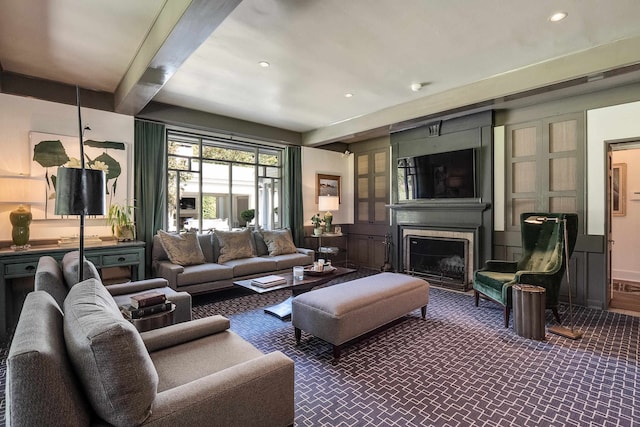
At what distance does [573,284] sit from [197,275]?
16.0 ft

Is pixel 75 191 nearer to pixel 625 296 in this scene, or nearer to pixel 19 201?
pixel 19 201

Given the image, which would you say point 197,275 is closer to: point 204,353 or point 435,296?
point 204,353

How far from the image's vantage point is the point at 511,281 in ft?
11.2

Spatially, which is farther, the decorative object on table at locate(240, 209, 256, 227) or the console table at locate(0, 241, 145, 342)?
the decorative object on table at locate(240, 209, 256, 227)

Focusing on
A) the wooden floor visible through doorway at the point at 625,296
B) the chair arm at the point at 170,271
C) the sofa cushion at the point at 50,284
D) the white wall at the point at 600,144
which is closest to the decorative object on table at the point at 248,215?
the chair arm at the point at 170,271

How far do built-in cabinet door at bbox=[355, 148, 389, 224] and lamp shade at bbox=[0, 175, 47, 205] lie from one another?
5.25 metres

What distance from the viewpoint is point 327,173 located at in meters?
6.80

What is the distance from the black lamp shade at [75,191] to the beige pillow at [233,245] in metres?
2.56

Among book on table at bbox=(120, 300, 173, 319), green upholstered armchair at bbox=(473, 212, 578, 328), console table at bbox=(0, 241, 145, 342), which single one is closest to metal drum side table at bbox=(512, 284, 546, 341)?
green upholstered armchair at bbox=(473, 212, 578, 328)

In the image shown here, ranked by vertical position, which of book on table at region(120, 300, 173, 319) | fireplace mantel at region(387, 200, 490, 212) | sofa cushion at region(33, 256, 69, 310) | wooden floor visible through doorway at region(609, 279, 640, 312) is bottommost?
wooden floor visible through doorway at region(609, 279, 640, 312)

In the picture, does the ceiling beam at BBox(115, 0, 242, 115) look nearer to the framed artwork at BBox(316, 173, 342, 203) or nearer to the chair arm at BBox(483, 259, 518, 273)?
the framed artwork at BBox(316, 173, 342, 203)

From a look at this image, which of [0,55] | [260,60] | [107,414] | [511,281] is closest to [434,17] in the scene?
[260,60]

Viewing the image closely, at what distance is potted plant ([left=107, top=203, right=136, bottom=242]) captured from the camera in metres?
4.12

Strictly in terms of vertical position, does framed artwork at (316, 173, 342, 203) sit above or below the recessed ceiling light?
below
